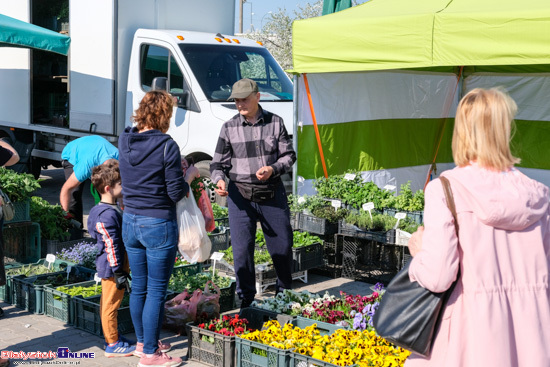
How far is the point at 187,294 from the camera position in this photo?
5.88 metres

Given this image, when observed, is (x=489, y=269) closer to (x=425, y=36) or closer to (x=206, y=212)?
(x=206, y=212)

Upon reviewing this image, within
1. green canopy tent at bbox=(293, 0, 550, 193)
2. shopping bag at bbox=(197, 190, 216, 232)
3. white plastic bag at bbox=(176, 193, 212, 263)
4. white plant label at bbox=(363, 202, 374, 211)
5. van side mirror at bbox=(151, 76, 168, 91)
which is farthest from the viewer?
van side mirror at bbox=(151, 76, 168, 91)

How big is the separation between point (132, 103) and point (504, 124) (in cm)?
831

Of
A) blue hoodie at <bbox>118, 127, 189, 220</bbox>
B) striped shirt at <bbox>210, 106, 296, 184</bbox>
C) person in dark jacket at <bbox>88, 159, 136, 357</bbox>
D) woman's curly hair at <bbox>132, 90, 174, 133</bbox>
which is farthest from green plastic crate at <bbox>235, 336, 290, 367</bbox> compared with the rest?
woman's curly hair at <bbox>132, 90, 174, 133</bbox>

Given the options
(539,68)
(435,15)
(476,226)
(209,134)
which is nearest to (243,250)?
(435,15)

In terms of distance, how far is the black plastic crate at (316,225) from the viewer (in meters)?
7.54

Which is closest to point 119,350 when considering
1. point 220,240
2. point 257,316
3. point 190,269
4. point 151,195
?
point 257,316

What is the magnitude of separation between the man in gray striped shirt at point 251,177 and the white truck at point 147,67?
146 inches

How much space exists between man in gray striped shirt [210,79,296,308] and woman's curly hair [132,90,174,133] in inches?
39.5

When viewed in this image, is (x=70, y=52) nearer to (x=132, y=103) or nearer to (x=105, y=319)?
(x=132, y=103)

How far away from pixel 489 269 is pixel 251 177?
3119 millimetres

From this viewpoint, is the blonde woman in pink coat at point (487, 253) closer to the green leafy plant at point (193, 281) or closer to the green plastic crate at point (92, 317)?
the green plastic crate at point (92, 317)

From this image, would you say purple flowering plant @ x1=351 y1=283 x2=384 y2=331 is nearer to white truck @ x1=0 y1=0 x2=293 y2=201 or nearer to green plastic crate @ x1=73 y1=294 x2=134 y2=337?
green plastic crate @ x1=73 y1=294 x2=134 y2=337

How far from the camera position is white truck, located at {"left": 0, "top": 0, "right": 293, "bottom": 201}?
9.80 metres
